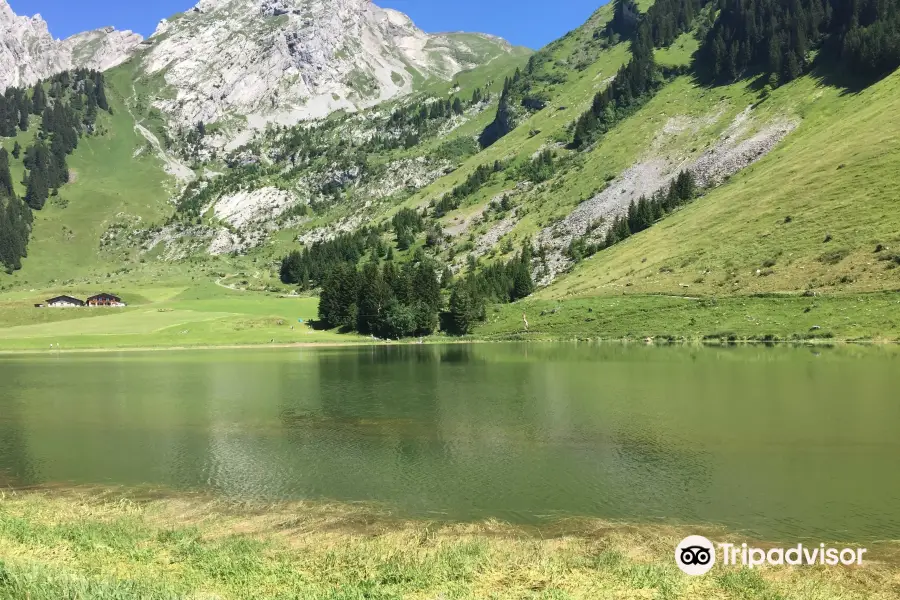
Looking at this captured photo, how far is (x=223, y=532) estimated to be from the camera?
2117 centimetres

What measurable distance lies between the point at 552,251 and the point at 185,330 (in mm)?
95519

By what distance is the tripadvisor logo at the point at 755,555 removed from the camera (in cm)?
1698

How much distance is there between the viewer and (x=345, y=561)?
56.5 ft

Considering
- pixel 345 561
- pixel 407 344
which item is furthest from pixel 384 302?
pixel 345 561

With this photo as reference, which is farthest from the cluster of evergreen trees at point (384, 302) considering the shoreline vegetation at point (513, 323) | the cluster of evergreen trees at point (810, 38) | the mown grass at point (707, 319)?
the cluster of evergreen trees at point (810, 38)

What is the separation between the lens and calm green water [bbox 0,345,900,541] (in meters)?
23.4

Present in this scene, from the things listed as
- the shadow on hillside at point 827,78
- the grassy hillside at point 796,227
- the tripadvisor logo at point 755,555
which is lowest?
the tripadvisor logo at point 755,555

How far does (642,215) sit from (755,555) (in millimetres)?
134878

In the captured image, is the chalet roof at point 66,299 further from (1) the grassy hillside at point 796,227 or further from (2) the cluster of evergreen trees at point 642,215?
(2) the cluster of evergreen trees at point 642,215

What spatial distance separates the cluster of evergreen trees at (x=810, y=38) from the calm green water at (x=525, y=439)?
416 feet

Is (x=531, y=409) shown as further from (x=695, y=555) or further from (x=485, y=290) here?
(x=485, y=290)

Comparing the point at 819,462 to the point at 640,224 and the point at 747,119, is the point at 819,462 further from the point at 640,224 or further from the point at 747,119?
the point at 747,119

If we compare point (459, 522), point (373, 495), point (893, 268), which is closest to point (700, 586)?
point (459, 522)

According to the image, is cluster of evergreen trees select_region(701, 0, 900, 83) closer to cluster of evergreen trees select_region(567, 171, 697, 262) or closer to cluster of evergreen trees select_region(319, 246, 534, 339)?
cluster of evergreen trees select_region(567, 171, 697, 262)
